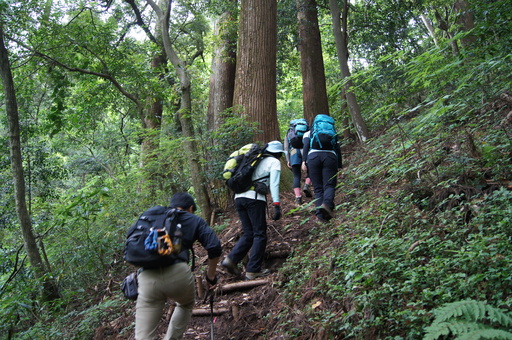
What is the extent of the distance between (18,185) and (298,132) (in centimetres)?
578

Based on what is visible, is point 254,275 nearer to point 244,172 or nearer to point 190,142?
point 244,172

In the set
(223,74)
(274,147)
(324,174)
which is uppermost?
(223,74)

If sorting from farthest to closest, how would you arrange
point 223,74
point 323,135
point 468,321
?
point 223,74 < point 323,135 < point 468,321

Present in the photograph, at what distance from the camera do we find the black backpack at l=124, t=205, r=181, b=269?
354 centimetres

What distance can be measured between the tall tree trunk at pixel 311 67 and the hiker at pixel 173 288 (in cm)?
926

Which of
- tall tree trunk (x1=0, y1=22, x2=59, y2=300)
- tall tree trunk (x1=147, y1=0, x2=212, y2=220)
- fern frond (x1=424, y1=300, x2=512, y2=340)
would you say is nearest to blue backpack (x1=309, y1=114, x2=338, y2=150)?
tall tree trunk (x1=147, y1=0, x2=212, y2=220)

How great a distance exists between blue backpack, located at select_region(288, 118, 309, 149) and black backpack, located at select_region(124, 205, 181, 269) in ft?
15.0

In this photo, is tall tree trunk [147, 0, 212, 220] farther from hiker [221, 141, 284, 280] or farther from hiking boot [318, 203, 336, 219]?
hiking boot [318, 203, 336, 219]

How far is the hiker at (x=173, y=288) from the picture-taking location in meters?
3.71

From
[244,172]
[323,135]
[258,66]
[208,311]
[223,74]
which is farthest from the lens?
[223,74]

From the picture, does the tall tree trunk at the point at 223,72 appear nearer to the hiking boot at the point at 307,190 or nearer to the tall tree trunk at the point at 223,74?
the tall tree trunk at the point at 223,74

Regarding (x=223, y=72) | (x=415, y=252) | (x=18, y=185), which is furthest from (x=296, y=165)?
(x=18, y=185)

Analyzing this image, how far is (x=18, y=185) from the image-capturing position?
25.4 feet

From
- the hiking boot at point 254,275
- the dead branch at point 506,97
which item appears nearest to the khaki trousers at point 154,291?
the hiking boot at point 254,275
